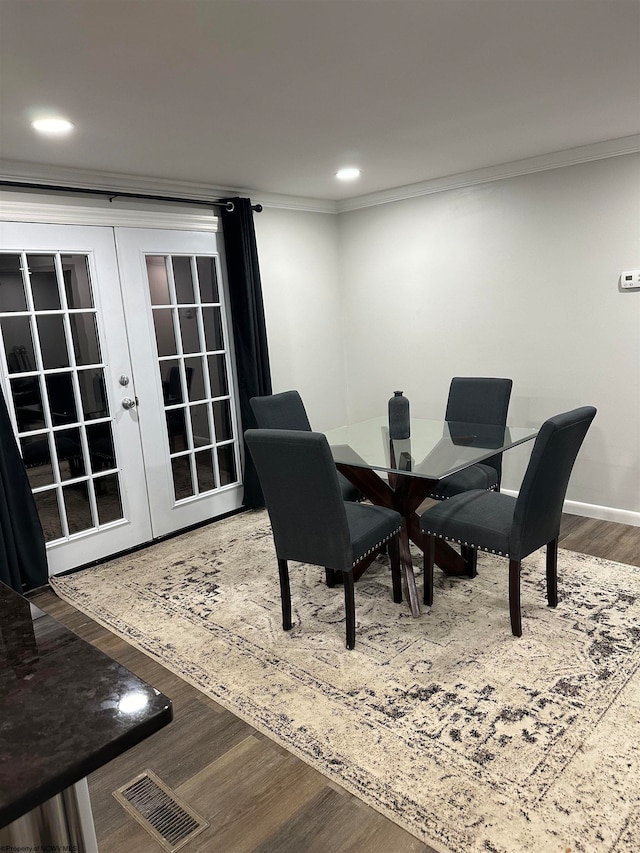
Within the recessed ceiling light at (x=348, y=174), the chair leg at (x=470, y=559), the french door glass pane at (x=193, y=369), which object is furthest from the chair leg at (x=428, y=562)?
the recessed ceiling light at (x=348, y=174)

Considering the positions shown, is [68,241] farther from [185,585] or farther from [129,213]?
[185,585]

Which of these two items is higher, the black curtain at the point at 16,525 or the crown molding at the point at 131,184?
the crown molding at the point at 131,184

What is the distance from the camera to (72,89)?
227 centimetres

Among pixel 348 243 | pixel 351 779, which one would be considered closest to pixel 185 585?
pixel 351 779

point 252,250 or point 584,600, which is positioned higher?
point 252,250

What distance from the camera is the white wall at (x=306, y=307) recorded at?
4.77m

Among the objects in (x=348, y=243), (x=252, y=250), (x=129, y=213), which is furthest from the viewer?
(x=348, y=243)

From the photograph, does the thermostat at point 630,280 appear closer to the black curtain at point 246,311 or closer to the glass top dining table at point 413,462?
the glass top dining table at point 413,462

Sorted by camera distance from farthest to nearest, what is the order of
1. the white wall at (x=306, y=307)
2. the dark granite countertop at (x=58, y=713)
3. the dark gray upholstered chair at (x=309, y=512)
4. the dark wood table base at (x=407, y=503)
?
1. the white wall at (x=306, y=307)
2. the dark wood table base at (x=407, y=503)
3. the dark gray upholstered chair at (x=309, y=512)
4. the dark granite countertop at (x=58, y=713)

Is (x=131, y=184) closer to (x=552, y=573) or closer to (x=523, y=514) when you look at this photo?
(x=523, y=514)

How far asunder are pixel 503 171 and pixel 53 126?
9.28 feet

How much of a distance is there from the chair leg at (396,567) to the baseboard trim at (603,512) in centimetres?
131

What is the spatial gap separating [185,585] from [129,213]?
233 cm

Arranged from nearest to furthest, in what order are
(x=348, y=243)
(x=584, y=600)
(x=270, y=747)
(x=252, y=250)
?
(x=270, y=747), (x=584, y=600), (x=252, y=250), (x=348, y=243)
